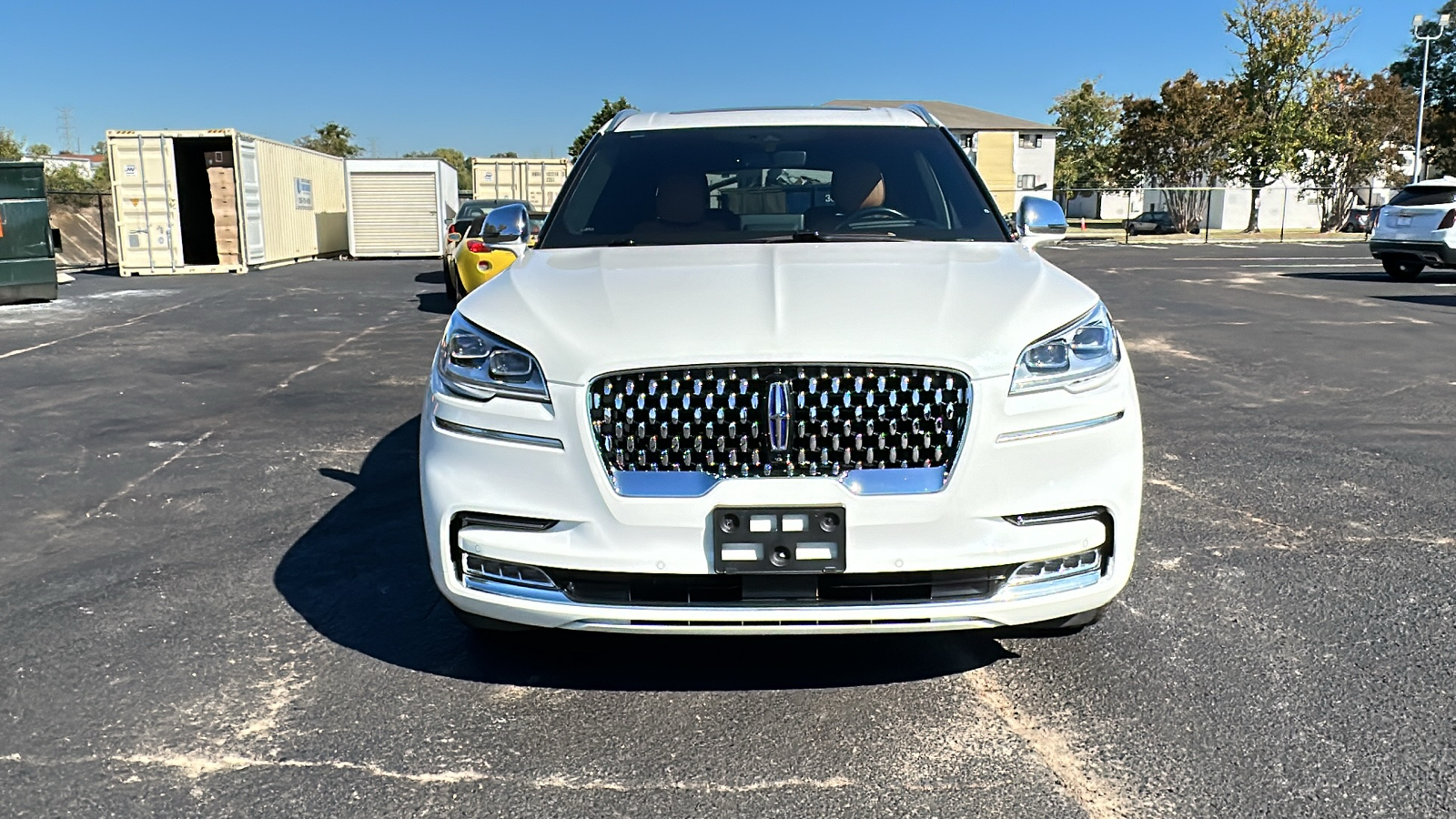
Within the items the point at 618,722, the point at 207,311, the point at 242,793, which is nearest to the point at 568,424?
the point at 618,722

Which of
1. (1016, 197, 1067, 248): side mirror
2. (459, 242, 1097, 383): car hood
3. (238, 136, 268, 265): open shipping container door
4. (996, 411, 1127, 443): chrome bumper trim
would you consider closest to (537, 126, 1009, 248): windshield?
(1016, 197, 1067, 248): side mirror

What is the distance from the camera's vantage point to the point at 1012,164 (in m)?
79.9

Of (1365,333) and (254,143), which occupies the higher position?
(254,143)

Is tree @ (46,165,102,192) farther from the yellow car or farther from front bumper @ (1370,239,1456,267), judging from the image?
front bumper @ (1370,239,1456,267)

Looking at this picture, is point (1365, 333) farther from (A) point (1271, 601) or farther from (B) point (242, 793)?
(B) point (242, 793)

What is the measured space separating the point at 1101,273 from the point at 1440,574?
60.3 ft

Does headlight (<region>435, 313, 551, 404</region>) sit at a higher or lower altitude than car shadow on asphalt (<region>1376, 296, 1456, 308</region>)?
higher

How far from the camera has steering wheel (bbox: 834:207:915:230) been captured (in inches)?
160

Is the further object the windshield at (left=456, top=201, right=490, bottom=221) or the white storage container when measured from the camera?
the white storage container

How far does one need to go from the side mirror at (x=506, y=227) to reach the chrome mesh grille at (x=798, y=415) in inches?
73.7

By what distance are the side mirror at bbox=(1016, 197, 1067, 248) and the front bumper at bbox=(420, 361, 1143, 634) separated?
4.87ft

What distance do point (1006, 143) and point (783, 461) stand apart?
8134 cm

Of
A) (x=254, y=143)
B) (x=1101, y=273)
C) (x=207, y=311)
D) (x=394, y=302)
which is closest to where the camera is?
(x=207, y=311)

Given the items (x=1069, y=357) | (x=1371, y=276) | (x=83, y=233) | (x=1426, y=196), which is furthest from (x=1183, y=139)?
(x=1069, y=357)
